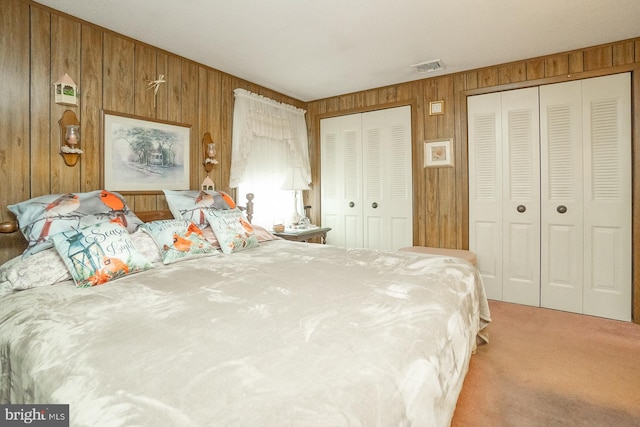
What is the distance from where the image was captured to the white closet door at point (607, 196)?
288 centimetres

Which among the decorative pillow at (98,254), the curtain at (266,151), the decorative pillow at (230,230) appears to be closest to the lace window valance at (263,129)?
the curtain at (266,151)

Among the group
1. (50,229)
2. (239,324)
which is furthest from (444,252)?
(50,229)

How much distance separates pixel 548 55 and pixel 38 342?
414cm

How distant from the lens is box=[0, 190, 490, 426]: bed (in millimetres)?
738

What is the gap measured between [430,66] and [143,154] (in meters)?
2.80

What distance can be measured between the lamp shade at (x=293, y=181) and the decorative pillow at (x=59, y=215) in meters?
1.95

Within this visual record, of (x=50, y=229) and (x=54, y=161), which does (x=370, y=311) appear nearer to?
(x=50, y=229)

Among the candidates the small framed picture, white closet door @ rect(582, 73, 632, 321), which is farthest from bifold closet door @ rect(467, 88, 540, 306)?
white closet door @ rect(582, 73, 632, 321)

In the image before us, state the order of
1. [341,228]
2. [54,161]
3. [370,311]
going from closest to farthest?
1. [370,311]
2. [54,161]
3. [341,228]

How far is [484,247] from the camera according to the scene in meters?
3.54

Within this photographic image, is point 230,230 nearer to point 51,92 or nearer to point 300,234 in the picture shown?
point 300,234

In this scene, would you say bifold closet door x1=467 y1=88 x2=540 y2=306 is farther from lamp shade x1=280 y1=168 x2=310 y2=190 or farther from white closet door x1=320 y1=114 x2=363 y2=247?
lamp shade x1=280 y1=168 x2=310 y2=190

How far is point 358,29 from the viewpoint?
2586mm

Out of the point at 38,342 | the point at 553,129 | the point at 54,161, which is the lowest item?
the point at 38,342
